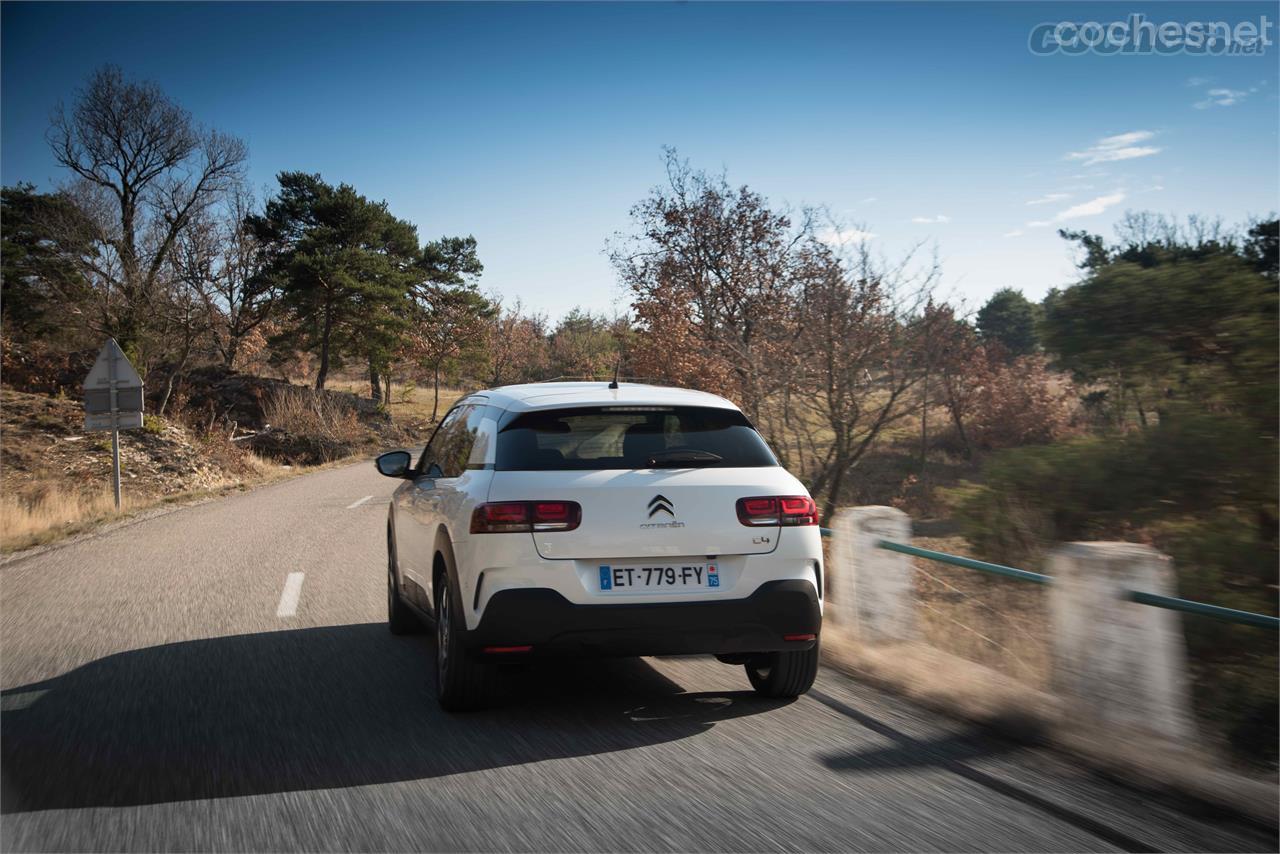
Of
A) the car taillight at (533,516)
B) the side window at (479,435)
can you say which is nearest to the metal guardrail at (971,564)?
the car taillight at (533,516)

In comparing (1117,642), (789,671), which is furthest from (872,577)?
(1117,642)

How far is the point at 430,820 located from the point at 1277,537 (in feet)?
29.3

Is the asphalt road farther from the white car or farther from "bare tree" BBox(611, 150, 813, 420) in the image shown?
"bare tree" BBox(611, 150, 813, 420)

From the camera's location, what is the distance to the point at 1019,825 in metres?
3.58

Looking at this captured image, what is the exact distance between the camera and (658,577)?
4.70 meters

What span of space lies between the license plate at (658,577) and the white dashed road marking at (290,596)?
13.6 feet

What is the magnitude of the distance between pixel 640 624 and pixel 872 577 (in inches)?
110

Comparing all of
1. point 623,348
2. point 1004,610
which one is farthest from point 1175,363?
point 623,348

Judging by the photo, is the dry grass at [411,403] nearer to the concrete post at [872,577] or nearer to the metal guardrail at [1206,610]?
the concrete post at [872,577]

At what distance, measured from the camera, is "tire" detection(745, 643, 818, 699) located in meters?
5.27

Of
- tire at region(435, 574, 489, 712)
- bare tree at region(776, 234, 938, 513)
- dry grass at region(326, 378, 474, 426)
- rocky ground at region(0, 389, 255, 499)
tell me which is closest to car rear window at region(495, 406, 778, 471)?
tire at region(435, 574, 489, 712)

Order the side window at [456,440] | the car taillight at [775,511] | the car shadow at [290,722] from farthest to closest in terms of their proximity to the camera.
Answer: the side window at [456,440]
the car taillight at [775,511]
the car shadow at [290,722]

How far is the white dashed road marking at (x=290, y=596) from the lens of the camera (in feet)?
26.2

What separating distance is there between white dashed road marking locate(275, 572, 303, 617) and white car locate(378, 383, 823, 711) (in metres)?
3.17
